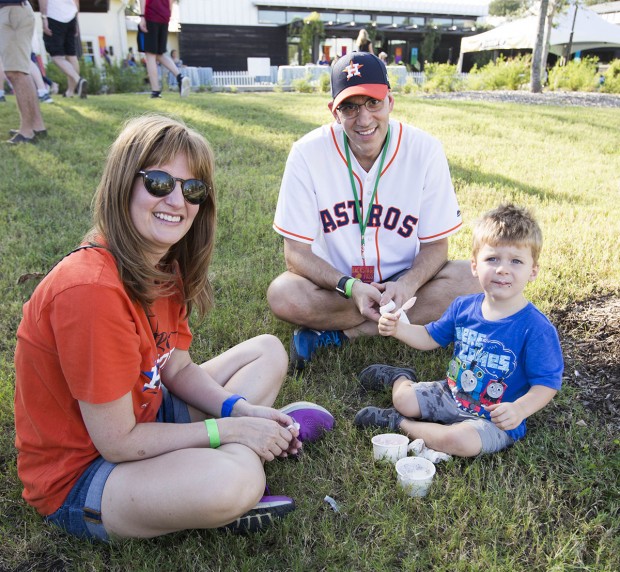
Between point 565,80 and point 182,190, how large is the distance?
21.9 meters

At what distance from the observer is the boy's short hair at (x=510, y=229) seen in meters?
2.42

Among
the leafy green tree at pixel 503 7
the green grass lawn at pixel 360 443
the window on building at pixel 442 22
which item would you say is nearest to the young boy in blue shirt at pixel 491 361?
the green grass lawn at pixel 360 443

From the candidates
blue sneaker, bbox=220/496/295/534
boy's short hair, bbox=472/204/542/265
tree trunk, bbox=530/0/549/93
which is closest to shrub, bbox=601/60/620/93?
tree trunk, bbox=530/0/549/93

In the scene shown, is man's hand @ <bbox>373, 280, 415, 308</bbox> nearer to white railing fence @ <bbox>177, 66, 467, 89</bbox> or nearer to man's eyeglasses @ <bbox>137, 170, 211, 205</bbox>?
man's eyeglasses @ <bbox>137, 170, 211, 205</bbox>

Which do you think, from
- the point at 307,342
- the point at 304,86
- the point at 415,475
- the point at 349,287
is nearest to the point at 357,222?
the point at 349,287

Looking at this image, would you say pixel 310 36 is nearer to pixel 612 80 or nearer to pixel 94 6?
pixel 94 6

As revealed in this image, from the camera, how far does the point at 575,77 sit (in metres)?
20.1

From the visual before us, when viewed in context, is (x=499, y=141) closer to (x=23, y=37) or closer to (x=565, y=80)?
(x=23, y=37)

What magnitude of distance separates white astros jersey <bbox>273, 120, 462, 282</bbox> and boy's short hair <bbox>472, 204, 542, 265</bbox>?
0.89 meters

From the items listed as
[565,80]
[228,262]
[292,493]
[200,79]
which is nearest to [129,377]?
[292,493]

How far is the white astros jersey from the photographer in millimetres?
3379

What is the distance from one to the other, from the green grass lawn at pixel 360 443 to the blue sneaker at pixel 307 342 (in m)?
0.10

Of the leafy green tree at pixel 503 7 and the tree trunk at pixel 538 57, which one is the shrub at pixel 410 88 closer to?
the tree trunk at pixel 538 57

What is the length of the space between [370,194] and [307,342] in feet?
3.14
